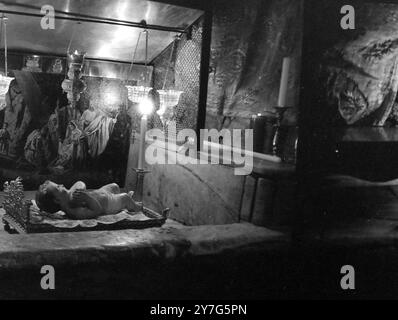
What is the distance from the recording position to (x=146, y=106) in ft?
19.9

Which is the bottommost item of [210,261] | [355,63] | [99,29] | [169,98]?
[210,261]

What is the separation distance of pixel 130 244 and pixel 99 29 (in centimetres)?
308

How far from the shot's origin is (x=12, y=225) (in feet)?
17.0

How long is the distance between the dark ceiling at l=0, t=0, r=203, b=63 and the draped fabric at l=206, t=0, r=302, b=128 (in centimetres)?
54

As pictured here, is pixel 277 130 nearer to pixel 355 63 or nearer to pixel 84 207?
pixel 355 63

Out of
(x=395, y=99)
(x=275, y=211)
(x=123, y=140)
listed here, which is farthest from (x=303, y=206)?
(x=123, y=140)

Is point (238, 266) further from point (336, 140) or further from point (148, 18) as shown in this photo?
point (148, 18)

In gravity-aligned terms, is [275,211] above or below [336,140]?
below

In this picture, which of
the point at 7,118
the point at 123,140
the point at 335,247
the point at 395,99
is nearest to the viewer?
the point at 335,247

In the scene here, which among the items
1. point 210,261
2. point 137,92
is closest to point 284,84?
point 210,261

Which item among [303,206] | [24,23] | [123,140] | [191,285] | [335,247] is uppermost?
[24,23]

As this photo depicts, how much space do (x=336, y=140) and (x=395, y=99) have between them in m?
1.04

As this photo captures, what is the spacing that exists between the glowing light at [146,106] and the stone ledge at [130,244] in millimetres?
1874

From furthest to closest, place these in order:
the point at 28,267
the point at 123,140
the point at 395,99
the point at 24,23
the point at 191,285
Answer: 1. the point at 123,140
2. the point at 24,23
3. the point at 395,99
4. the point at 191,285
5. the point at 28,267
